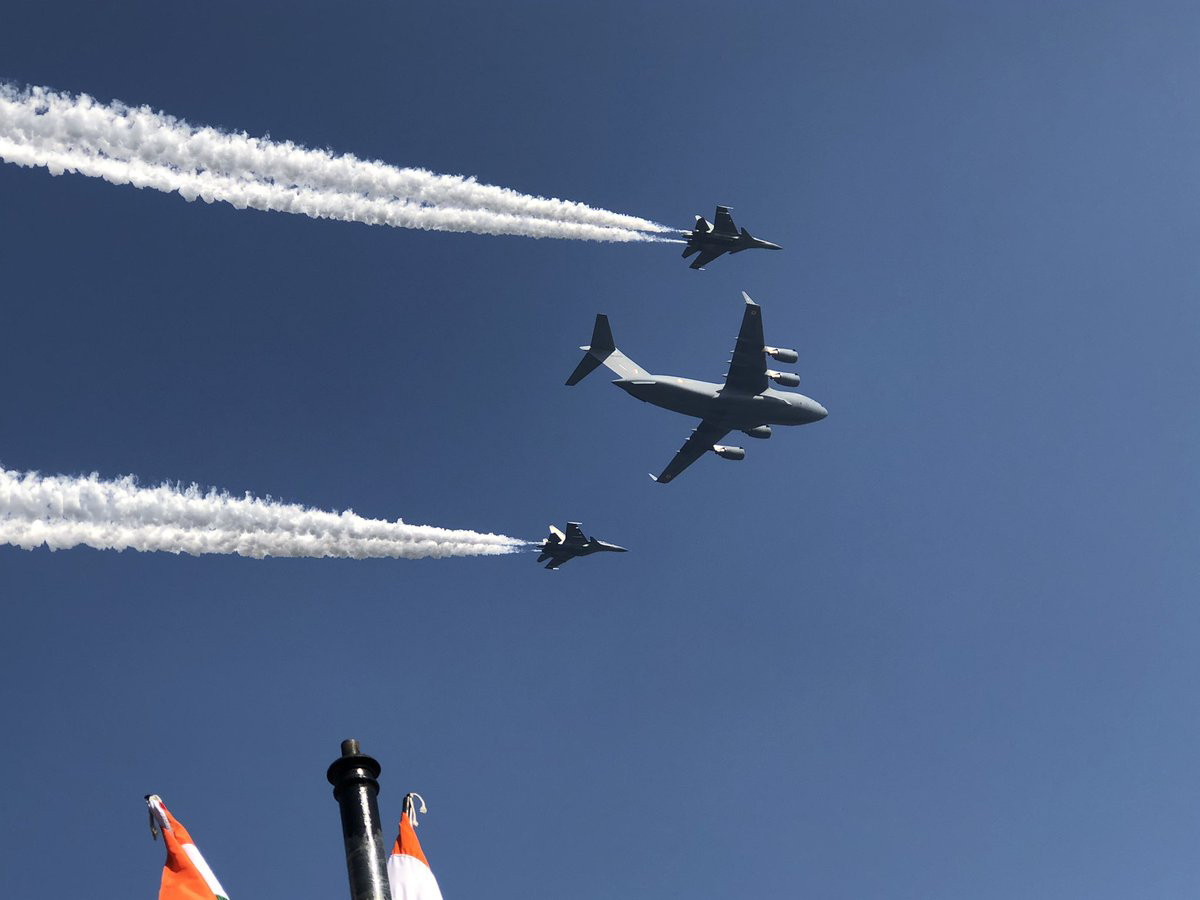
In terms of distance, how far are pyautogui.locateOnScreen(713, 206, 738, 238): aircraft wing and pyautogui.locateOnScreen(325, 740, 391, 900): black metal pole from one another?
55.9 m

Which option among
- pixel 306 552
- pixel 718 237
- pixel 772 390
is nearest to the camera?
pixel 306 552

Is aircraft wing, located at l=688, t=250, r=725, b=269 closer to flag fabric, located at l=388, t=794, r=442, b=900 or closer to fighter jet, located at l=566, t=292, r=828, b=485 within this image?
fighter jet, located at l=566, t=292, r=828, b=485

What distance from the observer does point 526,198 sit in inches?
2509

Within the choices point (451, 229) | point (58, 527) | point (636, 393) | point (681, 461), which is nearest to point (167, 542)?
point (58, 527)

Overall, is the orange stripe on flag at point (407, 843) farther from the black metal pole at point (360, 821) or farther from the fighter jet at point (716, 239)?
the fighter jet at point (716, 239)

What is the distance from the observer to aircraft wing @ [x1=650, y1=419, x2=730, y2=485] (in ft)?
269

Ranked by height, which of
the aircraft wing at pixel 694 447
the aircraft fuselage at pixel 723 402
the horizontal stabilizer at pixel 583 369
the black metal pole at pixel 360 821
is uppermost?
the horizontal stabilizer at pixel 583 369


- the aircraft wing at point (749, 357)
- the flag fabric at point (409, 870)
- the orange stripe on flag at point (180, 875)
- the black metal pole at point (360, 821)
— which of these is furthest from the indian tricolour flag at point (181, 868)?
the aircraft wing at point (749, 357)

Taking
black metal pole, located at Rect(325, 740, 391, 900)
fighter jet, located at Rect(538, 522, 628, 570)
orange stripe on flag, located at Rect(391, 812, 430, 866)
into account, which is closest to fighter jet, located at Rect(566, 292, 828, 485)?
fighter jet, located at Rect(538, 522, 628, 570)

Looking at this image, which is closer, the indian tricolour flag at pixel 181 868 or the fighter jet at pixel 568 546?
the indian tricolour flag at pixel 181 868

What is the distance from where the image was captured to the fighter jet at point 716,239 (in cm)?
7156

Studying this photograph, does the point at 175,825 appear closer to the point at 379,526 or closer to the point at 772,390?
the point at 379,526

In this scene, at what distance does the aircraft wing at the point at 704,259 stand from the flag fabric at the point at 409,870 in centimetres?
5128

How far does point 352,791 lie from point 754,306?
58736mm
